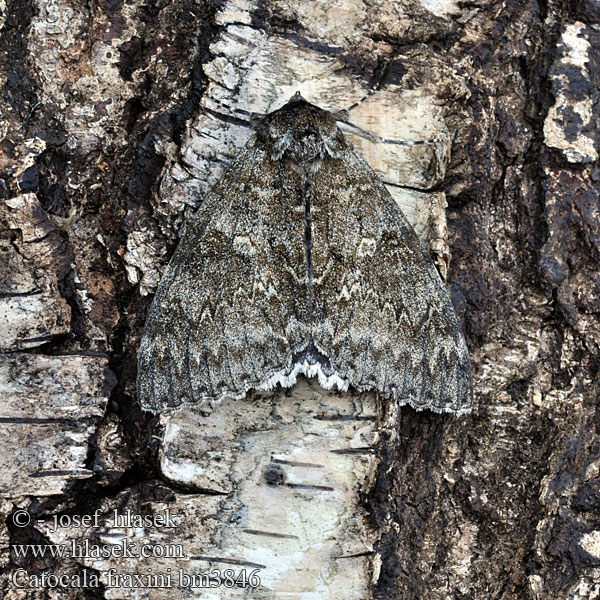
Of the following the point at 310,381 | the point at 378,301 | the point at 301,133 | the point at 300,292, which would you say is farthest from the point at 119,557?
the point at 301,133

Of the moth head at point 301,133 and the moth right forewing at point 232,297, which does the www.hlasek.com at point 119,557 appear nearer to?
the moth right forewing at point 232,297

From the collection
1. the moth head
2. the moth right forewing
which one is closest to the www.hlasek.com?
the moth right forewing

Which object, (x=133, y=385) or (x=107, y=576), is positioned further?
(x=133, y=385)

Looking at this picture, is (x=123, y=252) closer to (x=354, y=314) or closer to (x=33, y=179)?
(x=33, y=179)

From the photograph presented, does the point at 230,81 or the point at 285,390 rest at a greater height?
the point at 230,81

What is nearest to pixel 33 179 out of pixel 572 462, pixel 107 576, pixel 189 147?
pixel 189 147

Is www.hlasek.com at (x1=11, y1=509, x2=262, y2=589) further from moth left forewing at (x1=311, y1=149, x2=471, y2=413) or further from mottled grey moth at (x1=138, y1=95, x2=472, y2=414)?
moth left forewing at (x1=311, y1=149, x2=471, y2=413)
